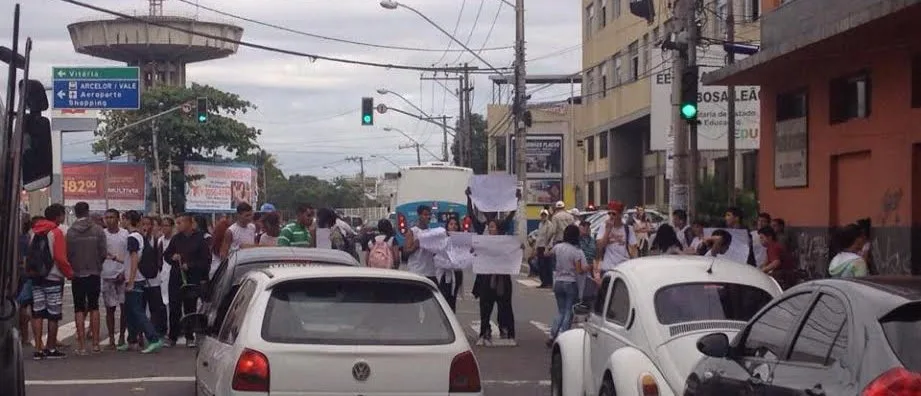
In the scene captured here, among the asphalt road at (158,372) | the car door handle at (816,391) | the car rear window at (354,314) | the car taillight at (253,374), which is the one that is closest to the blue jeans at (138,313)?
the asphalt road at (158,372)

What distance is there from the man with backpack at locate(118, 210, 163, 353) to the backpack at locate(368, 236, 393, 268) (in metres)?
2.79

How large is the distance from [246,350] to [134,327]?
9.36 meters

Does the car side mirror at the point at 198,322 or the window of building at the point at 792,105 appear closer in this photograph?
the car side mirror at the point at 198,322

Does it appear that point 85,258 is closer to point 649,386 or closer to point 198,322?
point 198,322

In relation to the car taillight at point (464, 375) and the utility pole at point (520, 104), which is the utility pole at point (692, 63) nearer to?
the car taillight at point (464, 375)

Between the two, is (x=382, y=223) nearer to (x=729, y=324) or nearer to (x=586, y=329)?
(x=586, y=329)

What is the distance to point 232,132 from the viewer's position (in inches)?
2726

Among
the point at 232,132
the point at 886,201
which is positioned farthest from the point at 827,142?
the point at 232,132

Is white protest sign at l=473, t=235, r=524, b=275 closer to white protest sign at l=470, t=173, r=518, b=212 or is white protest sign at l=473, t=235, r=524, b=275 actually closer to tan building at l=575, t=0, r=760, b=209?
white protest sign at l=470, t=173, r=518, b=212

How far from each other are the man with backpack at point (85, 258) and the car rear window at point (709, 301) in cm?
852

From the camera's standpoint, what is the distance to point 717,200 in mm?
29047

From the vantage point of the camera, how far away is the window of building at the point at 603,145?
50.2 metres

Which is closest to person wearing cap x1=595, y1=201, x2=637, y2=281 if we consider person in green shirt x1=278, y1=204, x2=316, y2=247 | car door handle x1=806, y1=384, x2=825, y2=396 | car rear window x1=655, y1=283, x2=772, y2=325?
person in green shirt x1=278, y1=204, x2=316, y2=247

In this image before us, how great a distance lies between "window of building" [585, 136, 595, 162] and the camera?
53062mm
